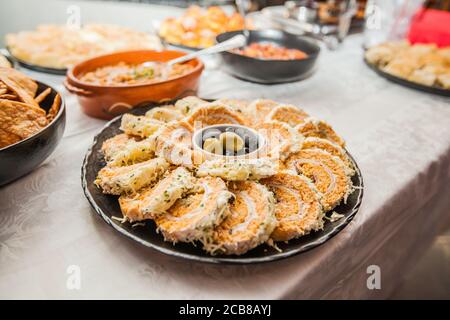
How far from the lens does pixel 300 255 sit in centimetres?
131

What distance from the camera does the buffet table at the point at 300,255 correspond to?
1.20 meters

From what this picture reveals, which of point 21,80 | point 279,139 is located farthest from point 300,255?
point 21,80

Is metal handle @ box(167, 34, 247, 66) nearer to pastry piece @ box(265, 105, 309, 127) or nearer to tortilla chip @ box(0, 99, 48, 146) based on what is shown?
pastry piece @ box(265, 105, 309, 127)

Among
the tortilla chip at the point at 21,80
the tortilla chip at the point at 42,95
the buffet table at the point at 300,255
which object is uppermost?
the tortilla chip at the point at 21,80

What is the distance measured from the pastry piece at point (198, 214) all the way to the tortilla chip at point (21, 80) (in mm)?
A: 978

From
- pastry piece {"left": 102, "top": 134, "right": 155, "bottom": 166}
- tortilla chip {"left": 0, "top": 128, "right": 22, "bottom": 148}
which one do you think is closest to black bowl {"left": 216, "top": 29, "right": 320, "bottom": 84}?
pastry piece {"left": 102, "top": 134, "right": 155, "bottom": 166}

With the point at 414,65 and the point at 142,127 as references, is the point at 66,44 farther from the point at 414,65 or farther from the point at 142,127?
the point at 414,65

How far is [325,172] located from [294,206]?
0.91 feet

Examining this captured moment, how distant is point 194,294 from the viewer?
3.82ft

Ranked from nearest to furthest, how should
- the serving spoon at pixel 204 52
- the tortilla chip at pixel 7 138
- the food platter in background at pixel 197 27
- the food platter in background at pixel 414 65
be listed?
1. the tortilla chip at pixel 7 138
2. the serving spoon at pixel 204 52
3. the food platter in background at pixel 414 65
4. the food platter in background at pixel 197 27

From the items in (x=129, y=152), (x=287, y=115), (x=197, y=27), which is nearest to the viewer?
(x=129, y=152)

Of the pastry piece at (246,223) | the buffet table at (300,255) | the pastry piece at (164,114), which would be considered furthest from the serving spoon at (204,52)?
the pastry piece at (246,223)

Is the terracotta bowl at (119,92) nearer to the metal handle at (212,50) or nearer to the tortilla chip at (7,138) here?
the metal handle at (212,50)
